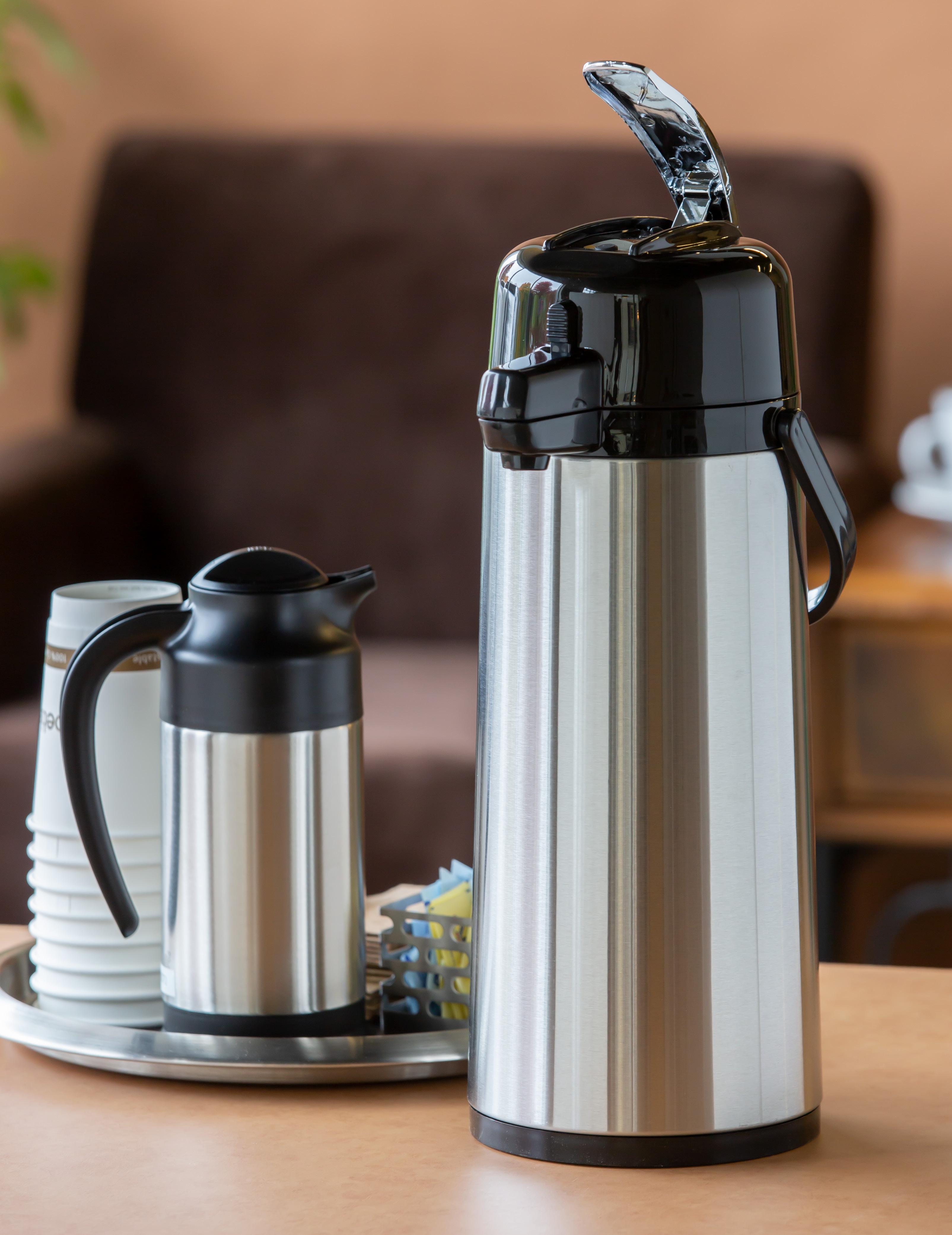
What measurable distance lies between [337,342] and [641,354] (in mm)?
1709

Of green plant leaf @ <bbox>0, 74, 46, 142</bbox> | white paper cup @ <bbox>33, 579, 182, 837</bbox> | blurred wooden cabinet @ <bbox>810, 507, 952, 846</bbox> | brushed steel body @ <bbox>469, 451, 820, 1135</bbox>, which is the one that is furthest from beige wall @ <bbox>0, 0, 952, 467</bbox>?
brushed steel body @ <bbox>469, 451, 820, 1135</bbox>

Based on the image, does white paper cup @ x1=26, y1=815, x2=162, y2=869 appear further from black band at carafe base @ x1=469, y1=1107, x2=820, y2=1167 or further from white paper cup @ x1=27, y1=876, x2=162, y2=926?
black band at carafe base @ x1=469, y1=1107, x2=820, y2=1167

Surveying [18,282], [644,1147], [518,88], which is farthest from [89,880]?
[518,88]

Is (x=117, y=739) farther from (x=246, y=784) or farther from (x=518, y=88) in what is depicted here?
(x=518, y=88)

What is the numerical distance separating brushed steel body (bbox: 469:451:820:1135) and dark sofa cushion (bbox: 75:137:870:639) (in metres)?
1.57

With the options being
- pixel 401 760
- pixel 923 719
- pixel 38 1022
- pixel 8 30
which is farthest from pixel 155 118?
pixel 38 1022

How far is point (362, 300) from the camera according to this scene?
220 cm

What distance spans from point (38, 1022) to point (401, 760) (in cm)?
101

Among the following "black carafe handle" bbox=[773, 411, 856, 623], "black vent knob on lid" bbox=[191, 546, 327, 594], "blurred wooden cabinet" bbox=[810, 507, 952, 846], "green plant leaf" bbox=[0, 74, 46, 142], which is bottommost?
"blurred wooden cabinet" bbox=[810, 507, 952, 846]

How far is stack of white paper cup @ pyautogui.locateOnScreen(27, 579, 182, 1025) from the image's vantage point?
0.69 meters

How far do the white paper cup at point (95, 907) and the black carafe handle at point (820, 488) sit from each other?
314 mm

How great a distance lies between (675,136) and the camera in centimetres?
58

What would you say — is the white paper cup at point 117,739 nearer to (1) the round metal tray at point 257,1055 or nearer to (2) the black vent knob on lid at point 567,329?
(1) the round metal tray at point 257,1055

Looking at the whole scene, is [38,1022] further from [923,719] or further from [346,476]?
[346,476]
